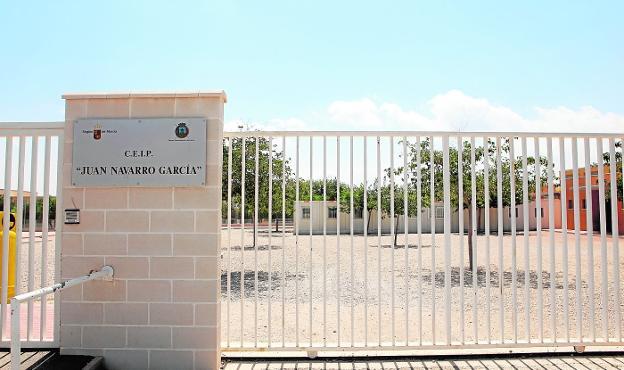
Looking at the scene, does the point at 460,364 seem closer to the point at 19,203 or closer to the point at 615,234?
the point at 615,234

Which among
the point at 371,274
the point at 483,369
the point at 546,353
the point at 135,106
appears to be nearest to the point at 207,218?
the point at 135,106

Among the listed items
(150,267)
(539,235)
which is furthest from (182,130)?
(539,235)

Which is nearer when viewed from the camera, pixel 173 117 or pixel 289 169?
pixel 173 117

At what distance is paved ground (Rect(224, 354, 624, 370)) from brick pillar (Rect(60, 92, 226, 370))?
0.60 meters

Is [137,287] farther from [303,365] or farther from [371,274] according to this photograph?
[371,274]

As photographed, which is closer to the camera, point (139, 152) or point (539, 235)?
point (139, 152)

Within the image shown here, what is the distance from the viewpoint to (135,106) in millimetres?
4148

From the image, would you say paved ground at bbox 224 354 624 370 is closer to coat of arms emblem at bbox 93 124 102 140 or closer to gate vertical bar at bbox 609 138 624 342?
gate vertical bar at bbox 609 138 624 342

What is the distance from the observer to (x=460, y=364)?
4.23 metres

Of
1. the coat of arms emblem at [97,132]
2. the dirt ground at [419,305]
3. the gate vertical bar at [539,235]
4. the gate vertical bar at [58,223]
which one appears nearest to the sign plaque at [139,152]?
the coat of arms emblem at [97,132]

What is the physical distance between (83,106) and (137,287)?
1.75 meters

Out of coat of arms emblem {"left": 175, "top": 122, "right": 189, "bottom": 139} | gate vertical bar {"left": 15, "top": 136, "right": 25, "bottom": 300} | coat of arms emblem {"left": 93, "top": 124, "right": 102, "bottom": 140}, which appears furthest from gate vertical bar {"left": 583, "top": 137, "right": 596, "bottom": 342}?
gate vertical bar {"left": 15, "top": 136, "right": 25, "bottom": 300}

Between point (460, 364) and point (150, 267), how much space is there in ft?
9.93

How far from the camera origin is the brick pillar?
4043 mm
